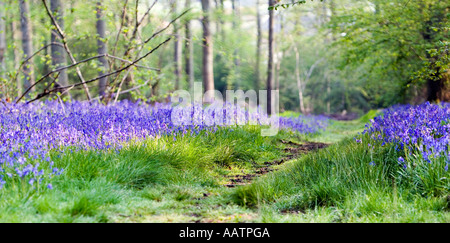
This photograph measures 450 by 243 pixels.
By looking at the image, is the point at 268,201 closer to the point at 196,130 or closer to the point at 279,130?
the point at 196,130

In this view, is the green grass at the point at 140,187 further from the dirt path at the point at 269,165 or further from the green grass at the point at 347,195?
the green grass at the point at 347,195

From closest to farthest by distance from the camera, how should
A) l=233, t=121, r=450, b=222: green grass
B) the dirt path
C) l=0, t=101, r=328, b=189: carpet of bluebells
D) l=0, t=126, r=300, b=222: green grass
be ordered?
l=0, t=126, r=300, b=222: green grass, l=233, t=121, r=450, b=222: green grass, l=0, t=101, r=328, b=189: carpet of bluebells, the dirt path

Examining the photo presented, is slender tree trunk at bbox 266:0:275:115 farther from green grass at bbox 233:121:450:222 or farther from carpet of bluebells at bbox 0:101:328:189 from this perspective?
green grass at bbox 233:121:450:222

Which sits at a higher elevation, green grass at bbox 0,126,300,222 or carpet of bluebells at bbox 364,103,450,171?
carpet of bluebells at bbox 364,103,450,171

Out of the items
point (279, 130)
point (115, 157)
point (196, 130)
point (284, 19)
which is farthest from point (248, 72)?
point (115, 157)

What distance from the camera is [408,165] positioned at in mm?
3854

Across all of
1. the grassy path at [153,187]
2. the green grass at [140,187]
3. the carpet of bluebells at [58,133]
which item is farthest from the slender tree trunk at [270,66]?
the green grass at [140,187]

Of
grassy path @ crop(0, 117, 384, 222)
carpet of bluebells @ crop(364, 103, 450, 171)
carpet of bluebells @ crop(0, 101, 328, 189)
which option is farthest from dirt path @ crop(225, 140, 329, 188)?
carpet of bluebells @ crop(364, 103, 450, 171)

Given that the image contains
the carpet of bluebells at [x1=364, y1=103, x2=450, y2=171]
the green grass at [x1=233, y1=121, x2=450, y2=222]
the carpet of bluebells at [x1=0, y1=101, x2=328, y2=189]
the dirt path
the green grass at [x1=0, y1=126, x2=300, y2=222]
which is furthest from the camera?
the dirt path

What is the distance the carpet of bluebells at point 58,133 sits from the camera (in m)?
3.55

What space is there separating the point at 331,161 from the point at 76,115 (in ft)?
12.9

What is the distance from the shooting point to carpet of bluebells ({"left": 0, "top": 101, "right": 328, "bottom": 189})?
3551 mm

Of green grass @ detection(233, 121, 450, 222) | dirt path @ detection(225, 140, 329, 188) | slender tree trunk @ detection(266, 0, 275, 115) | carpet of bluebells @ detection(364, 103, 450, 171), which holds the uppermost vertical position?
slender tree trunk @ detection(266, 0, 275, 115)

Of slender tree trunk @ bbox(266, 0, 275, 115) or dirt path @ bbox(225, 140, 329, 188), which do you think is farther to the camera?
slender tree trunk @ bbox(266, 0, 275, 115)
